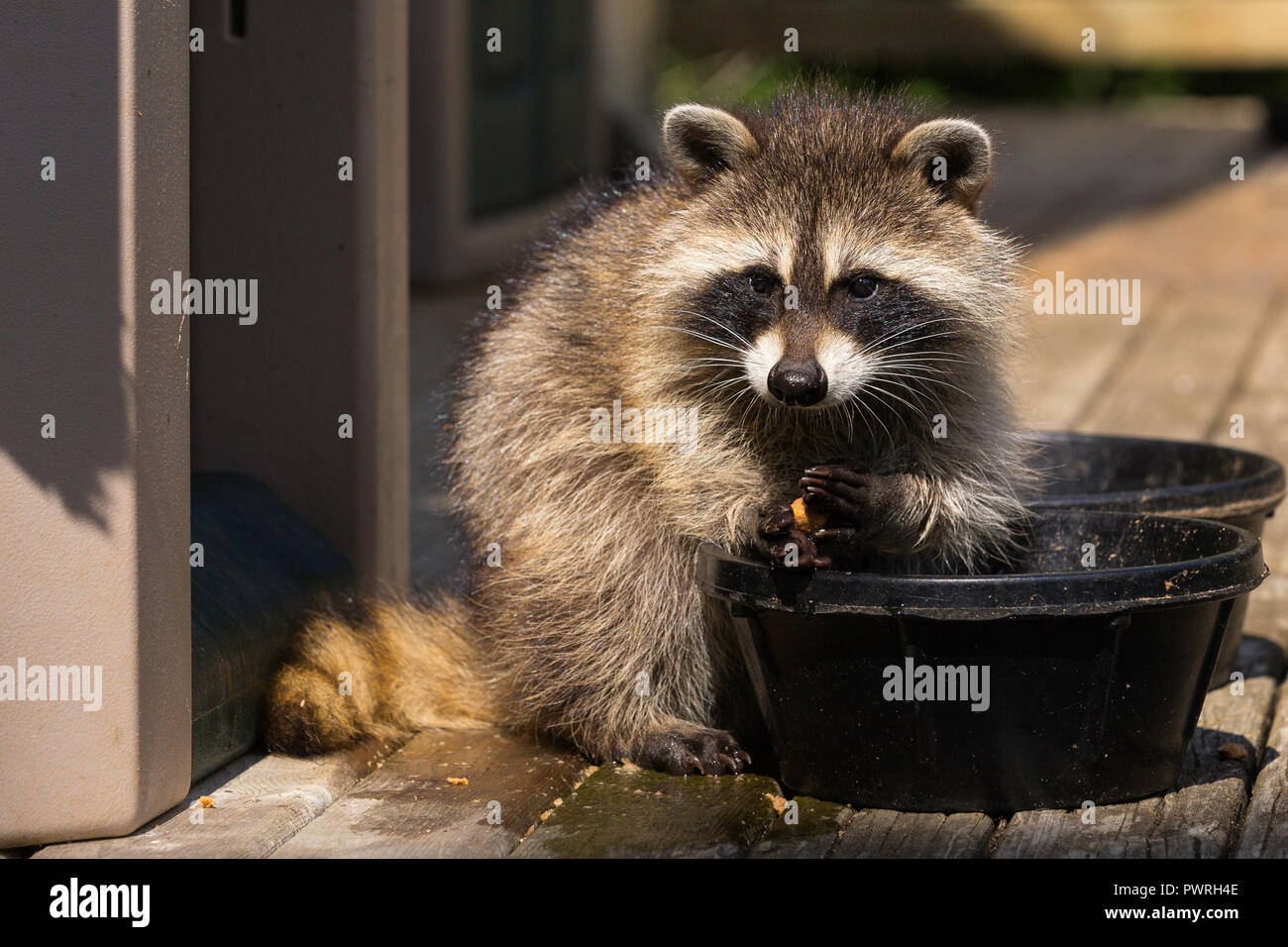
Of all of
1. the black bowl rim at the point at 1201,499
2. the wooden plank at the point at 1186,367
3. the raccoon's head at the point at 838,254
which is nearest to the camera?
the raccoon's head at the point at 838,254

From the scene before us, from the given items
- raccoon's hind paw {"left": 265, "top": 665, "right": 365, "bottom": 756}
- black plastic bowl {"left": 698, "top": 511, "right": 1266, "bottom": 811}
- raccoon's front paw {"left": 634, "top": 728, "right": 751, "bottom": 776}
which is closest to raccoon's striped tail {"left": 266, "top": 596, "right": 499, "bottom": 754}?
raccoon's hind paw {"left": 265, "top": 665, "right": 365, "bottom": 756}

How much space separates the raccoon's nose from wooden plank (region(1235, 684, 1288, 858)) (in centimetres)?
95

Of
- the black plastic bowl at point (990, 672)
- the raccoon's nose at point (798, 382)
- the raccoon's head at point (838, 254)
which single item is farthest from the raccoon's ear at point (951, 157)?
the black plastic bowl at point (990, 672)

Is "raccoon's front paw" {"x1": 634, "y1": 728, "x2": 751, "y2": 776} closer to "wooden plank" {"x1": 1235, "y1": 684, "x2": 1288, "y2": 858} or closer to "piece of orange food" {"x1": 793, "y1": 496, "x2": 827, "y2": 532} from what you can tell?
"piece of orange food" {"x1": 793, "y1": 496, "x2": 827, "y2": 532}

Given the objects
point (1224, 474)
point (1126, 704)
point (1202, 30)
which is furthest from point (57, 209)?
point (1202, 30)

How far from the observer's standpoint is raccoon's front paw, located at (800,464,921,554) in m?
2.69

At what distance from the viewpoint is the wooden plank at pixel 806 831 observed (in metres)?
2.56

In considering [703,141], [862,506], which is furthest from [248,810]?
[703,141]

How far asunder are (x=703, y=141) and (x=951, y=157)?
1.45 ft

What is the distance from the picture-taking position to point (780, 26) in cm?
1045

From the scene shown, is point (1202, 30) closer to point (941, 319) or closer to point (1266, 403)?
point (1266, 403)

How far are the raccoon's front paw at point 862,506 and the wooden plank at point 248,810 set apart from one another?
3.06 ft

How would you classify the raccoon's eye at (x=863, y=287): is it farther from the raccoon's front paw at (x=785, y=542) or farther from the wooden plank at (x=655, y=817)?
the wooden plank at (x=655, y=817)

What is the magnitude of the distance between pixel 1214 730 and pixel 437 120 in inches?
171
